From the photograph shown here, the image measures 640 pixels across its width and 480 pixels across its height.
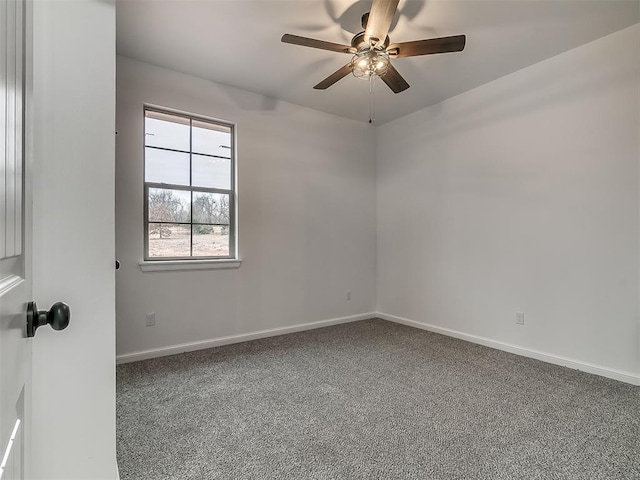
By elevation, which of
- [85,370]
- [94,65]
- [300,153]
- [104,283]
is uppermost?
[300,153]

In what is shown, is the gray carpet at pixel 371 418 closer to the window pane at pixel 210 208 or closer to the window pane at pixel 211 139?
the window pane at pixel 210 208

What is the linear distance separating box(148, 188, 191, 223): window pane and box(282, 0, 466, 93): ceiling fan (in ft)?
5.98

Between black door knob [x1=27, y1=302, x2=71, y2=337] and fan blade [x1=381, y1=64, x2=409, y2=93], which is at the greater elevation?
fan blade [x1=381, y1=64, x2=409, y2=93]

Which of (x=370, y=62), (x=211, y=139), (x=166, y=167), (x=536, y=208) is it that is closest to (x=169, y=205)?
(x=166, y=167)

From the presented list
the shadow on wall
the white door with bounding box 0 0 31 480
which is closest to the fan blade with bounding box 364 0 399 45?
the white door with bounding box 0 0 31 480

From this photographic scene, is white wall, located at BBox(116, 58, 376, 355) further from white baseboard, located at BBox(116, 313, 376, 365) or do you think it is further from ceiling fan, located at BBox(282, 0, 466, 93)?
ceiling fan, located at BBox(282, 0, 466, 93)

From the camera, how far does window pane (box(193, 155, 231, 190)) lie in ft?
10.7

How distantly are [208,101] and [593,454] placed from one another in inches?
151

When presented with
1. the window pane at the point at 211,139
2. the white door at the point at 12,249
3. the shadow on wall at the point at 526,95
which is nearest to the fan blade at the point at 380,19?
the white door at the point at 12,249

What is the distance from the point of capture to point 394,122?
169 inches

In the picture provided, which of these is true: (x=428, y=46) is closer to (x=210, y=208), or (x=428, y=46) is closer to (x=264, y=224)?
(x=264, y=224)

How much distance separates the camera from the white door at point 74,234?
34.7 inches

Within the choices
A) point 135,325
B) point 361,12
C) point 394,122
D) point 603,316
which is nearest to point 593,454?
point 603,316

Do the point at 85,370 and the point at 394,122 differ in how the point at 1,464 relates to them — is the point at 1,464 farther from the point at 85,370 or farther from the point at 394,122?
the point at 394,122
